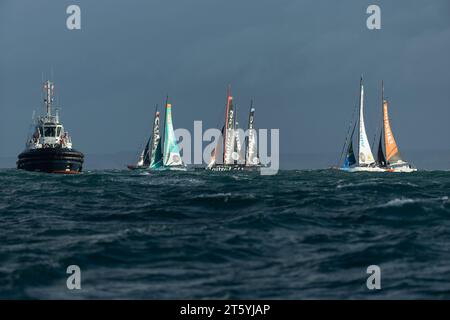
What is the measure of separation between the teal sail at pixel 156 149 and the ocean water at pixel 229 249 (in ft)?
425

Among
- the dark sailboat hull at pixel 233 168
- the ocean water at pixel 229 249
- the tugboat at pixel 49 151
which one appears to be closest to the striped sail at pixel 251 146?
the dark sailboat hull at pixel 233 168

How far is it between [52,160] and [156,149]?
230 ft

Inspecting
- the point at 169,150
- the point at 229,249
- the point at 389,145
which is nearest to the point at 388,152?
the point at 389,145

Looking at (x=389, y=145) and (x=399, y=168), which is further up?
(x=389, y=145)

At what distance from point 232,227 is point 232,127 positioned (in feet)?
434

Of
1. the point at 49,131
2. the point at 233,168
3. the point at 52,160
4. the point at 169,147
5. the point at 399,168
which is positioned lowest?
the point at 399,168

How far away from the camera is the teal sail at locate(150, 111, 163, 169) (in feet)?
534

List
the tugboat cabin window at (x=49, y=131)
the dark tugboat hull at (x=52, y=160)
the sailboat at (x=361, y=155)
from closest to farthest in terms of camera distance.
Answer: the dark tugboat hull at (x=52, y=160) < the tugboat cabin window at (x=49, y=131) < the sailboat at (x=361, y=155)

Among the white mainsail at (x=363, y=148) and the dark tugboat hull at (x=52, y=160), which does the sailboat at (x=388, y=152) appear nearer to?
the white mainsail at (x=363, y=148)

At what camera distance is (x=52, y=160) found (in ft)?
313

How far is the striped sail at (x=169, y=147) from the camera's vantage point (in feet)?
516

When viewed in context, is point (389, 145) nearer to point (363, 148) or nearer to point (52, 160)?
point (363, 148)
